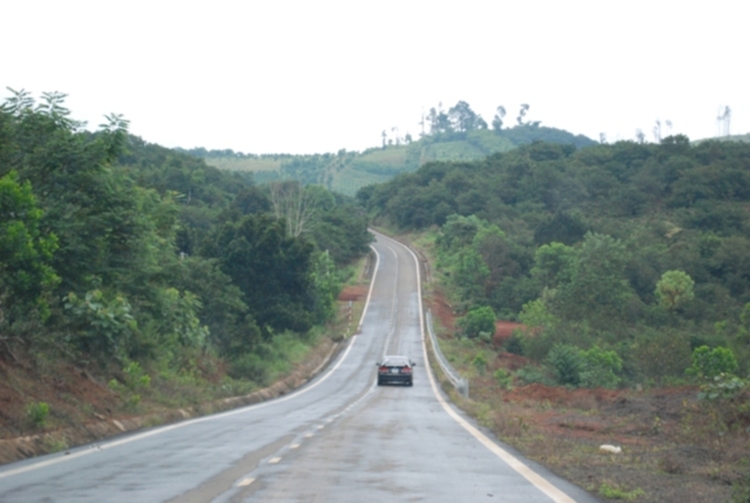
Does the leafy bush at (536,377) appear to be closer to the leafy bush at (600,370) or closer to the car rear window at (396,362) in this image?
the leafy bush at (600,370)

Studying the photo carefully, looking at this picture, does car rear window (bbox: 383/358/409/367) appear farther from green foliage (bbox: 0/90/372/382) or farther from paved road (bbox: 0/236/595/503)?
paved road (bbox: 0/236/595/503)

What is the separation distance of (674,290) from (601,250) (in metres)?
6.81

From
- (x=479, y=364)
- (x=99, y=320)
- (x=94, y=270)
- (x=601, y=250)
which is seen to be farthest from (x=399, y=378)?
(x=601, y=250)

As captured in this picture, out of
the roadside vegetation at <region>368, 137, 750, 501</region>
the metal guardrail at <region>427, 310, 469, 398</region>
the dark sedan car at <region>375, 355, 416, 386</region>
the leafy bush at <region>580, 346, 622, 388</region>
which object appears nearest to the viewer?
the roadside vegetation at <region>368, 137, 750, 501</region>

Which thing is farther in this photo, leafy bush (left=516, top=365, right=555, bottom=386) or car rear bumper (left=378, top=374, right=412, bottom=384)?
car rear bumper (left=378, top=374, right=412, bottom=384)

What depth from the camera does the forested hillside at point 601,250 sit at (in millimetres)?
51344

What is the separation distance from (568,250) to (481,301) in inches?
364

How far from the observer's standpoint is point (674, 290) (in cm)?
7250

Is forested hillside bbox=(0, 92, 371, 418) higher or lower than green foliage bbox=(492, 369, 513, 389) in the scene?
higher

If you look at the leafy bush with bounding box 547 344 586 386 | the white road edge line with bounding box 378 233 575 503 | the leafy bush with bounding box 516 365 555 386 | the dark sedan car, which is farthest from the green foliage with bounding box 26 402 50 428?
the leafy bush with bounding box 547 344 586 386

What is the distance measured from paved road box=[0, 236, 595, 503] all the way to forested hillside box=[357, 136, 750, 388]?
722cm

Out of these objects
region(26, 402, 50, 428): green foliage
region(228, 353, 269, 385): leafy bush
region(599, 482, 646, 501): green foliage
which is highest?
region(26, 402, 50, 428): green foliage

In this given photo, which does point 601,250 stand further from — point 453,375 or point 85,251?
point 85,251

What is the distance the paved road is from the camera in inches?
379
